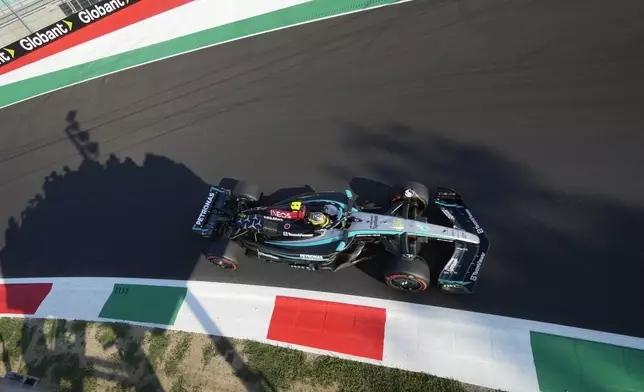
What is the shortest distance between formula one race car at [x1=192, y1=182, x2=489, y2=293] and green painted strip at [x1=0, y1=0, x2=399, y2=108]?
745 cm

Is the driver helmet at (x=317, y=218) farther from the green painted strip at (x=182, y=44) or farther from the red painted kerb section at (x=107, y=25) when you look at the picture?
the red painted kerb section at (x=107, y=25)

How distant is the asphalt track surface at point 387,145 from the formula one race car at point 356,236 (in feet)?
1.94

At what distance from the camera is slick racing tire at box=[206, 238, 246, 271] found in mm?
7918

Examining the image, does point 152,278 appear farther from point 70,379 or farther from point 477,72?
point 477,72

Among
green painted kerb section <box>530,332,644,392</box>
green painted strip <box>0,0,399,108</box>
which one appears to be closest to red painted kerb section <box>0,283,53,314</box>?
green painted strip <box>0,0,399,108</box>

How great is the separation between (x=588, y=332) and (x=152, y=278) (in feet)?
28.4

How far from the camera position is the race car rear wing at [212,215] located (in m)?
8.39

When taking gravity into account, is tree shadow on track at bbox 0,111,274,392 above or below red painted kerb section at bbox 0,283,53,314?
above

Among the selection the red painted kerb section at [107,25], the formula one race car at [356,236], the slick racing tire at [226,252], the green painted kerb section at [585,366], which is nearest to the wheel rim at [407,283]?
the formula one race car at [356,236]

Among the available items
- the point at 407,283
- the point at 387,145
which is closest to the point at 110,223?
the point at 387,145

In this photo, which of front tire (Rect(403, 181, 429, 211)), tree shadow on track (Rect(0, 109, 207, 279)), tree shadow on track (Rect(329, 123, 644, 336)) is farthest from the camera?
tree shadow on track (Rect(0, 109, 207, 279))

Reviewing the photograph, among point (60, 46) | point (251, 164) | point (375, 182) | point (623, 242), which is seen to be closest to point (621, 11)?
point (623, 242)

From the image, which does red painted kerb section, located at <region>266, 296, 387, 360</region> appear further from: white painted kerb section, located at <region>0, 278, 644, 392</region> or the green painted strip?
the green painted strip

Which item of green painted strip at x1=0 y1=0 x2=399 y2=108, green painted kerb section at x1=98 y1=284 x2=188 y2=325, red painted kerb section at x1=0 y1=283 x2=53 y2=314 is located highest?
green painted strip at x1=0 y1=0 x2=399 y2=108
